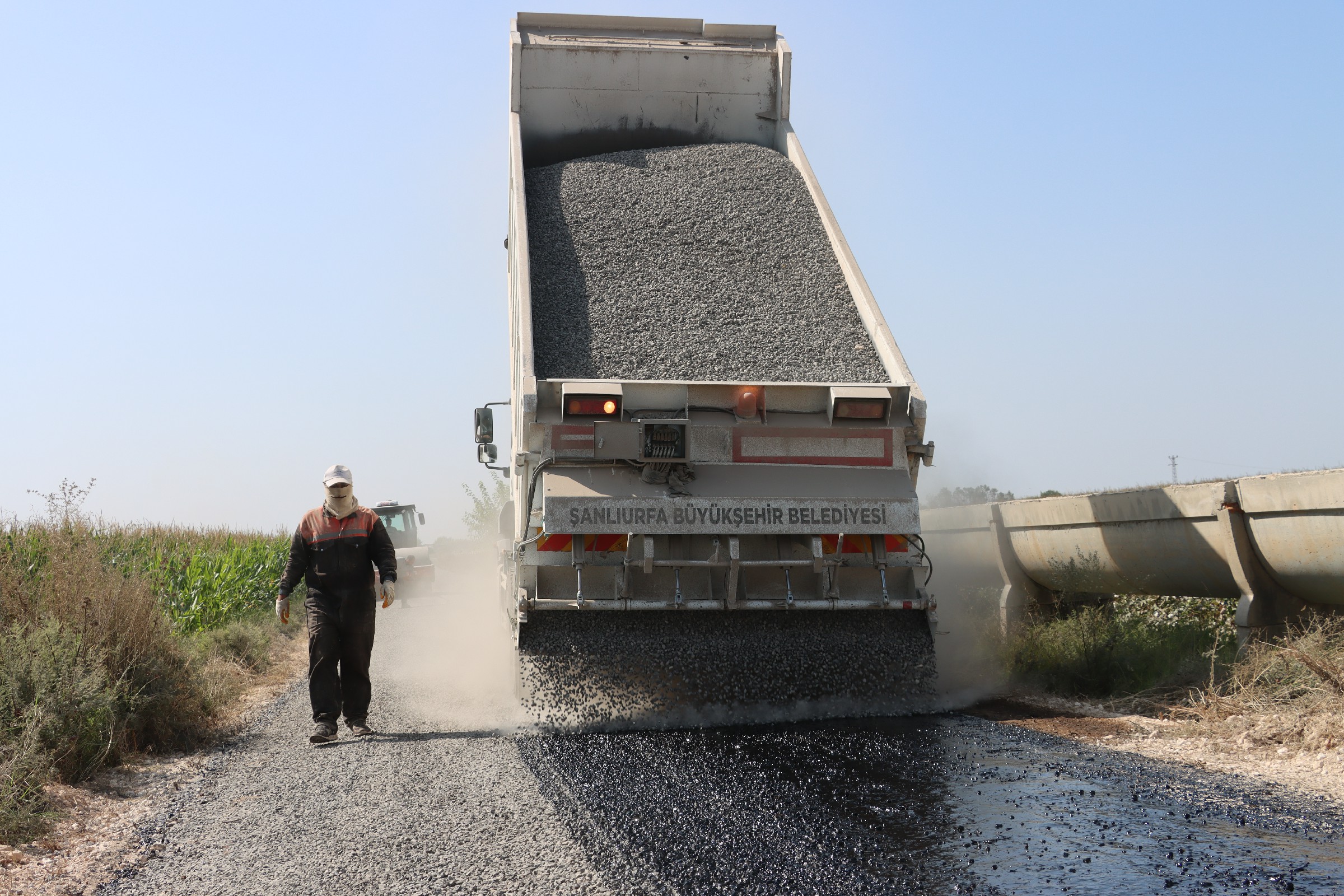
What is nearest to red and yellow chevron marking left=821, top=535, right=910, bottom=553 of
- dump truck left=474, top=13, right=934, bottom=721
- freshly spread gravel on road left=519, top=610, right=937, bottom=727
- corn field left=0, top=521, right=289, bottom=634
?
dump truck left=474, top=13, right=934, bottom=721

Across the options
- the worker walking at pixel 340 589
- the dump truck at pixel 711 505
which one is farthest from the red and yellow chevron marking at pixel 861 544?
the worker walking at pixel 340 589

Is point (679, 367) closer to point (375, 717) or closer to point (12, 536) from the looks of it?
point (375, 717)

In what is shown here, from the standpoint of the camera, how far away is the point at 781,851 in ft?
10.5

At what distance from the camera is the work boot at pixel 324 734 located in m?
5.55

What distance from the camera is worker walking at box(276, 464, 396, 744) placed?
5.90 metres

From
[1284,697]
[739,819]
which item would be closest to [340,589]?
[739,819]

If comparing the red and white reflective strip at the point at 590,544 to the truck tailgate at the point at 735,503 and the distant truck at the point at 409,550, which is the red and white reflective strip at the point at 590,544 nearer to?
the truck tailgate at the point at 735,503

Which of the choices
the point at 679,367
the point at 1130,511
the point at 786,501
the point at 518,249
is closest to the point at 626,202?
the point at 518,249

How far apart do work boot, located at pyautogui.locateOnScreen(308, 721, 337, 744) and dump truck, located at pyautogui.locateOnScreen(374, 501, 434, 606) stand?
12.6 meters

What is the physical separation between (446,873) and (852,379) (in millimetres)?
3515

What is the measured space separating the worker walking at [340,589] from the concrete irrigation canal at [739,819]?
22.1 inches

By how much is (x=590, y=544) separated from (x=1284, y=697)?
3514mm

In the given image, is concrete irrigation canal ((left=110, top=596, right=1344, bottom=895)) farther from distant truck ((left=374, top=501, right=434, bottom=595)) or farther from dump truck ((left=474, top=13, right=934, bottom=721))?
distant truck ((left=374, top=501, right=434, bottom=595))

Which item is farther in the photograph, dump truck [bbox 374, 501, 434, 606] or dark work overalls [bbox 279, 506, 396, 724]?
dump truck [bbox 374, 501, 434, 606]
